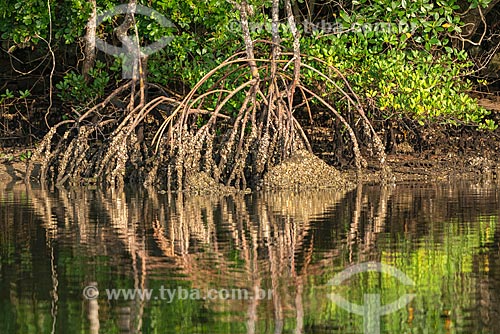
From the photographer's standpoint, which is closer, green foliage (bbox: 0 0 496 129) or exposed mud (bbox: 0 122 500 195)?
exposed mud (bbox: 0 122 500 195)

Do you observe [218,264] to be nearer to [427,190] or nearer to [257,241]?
[257,241]

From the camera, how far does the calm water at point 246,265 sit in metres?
6.12

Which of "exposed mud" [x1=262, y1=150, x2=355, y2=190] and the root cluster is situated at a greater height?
the root cluster

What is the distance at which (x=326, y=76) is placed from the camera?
14.2 metres

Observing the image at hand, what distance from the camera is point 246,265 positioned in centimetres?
761

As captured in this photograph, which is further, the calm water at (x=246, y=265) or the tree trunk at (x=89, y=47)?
the tree trunk at (x=89, y=47)

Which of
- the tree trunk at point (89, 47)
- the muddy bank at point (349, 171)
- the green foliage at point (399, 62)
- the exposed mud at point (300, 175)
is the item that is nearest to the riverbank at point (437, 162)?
the muddy bank at point (349, 171)

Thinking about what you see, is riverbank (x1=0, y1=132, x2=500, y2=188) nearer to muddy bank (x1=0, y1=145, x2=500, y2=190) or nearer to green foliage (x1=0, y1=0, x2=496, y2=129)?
muddy bank (x1=0, y1=145, x2=500, y2=190)

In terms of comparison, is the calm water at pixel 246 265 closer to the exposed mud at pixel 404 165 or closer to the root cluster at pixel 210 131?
the exposed mud at pixel 404 165

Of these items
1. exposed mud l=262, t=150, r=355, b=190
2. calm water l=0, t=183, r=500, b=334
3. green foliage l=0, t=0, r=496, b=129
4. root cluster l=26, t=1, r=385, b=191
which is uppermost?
green foliage l=0, t=0, r=496, b=129

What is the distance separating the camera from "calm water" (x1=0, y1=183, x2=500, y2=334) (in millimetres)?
6121

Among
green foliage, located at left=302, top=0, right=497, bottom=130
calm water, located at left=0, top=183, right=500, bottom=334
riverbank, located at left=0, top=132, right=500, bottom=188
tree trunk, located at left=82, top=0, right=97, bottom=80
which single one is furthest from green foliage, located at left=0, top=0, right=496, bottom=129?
calm water, located at left=0, top=183, right=500, bottom=334

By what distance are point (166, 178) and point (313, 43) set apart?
2432 millimetres

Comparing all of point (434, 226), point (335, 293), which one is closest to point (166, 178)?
point (434, 226)
